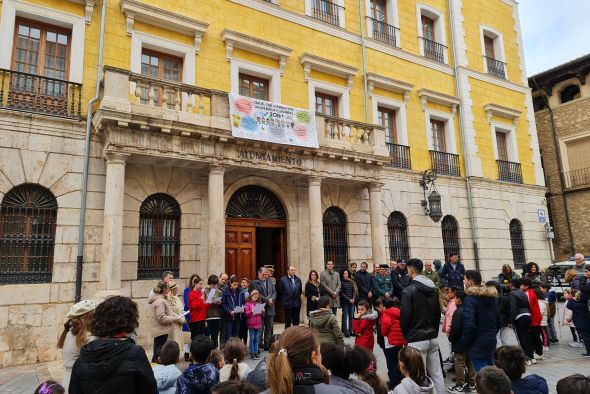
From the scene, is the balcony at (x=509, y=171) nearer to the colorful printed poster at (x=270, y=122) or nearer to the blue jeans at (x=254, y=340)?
the colorful printed poster at (x=270, y=122)

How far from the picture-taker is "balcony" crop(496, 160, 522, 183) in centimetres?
1809

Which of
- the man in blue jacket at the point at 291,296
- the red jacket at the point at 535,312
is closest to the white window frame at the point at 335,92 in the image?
the man in blue jacket at the point at 291,296

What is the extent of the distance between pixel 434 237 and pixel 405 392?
12162mm

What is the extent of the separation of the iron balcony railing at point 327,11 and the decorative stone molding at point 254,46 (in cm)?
233

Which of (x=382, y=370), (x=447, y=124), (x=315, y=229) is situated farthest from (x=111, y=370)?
(x=447, y=124)

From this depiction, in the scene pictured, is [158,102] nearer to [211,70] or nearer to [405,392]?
[211,70]

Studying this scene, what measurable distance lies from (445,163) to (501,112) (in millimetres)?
4380

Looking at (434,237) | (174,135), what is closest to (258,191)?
(174,135)

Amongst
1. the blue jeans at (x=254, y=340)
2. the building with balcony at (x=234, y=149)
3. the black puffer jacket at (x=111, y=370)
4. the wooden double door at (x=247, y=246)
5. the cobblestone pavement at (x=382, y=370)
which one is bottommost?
the cobblestone pavement at (x=382, y=370)

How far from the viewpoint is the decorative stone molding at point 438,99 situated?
53.7 feet

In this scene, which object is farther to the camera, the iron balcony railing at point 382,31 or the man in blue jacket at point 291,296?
the iron balcony railing at point 382,31

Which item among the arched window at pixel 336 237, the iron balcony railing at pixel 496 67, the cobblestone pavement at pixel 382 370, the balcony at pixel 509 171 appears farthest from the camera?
the iron balcony railing at pixel 496 67

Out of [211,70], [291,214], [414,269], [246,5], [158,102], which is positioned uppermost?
[246,5]

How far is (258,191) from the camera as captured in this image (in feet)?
40.5
